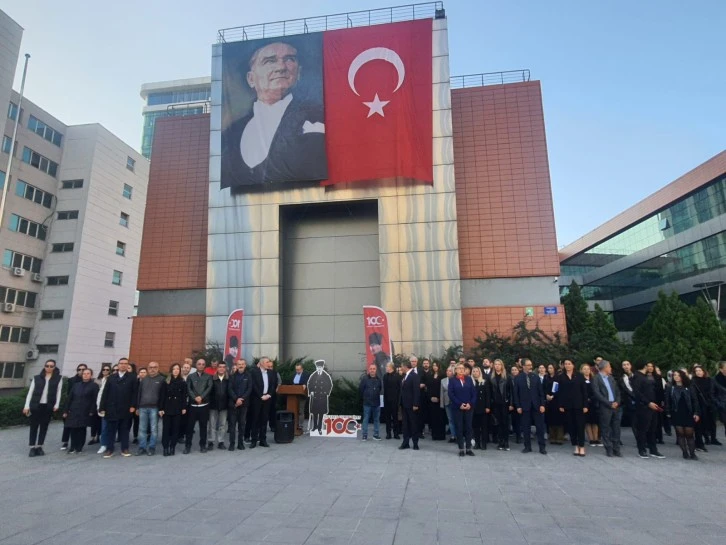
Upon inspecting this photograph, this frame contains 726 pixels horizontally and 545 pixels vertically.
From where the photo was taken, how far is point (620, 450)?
9680 mm

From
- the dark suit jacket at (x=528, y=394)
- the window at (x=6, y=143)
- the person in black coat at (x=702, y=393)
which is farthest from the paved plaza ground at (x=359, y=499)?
the window at (x=6, y=143)

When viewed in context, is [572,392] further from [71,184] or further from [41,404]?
[71,184]

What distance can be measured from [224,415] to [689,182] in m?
36.2

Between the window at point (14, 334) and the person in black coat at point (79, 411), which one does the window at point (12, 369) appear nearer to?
the window at point (14, 334)

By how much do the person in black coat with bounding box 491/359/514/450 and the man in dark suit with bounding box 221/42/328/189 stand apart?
35.6 feet

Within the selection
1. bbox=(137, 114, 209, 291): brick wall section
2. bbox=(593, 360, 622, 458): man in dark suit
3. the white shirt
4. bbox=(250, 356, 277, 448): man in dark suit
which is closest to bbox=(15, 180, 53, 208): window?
bbox=(137, 114, 209, 291): brick wall section

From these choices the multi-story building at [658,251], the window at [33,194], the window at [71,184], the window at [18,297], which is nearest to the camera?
the window at [18,297]

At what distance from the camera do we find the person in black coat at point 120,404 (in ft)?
30.7

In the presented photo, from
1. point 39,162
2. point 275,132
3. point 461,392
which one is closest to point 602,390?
point 461,392

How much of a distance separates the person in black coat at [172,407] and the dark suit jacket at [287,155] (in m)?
10.6

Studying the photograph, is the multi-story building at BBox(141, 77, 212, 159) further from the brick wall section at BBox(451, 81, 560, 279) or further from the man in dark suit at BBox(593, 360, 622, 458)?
the man in dark suit at BBox(593, 360, 622, 458)

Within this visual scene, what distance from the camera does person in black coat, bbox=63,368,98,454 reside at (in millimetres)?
9414

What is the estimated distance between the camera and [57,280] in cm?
3288

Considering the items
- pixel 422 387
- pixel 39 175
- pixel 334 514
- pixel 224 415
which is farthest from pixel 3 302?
pixel 334 514
